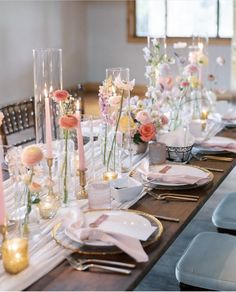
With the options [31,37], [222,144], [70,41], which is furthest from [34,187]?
[70,41]

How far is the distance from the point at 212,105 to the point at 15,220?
6.65ft

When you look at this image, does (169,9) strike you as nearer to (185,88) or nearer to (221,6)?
(221,6)

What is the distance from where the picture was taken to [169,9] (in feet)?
29.7

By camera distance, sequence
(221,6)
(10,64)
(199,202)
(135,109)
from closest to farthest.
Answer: (199,202), (135,109), (10,64), (221,6)

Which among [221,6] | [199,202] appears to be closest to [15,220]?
[199,202]

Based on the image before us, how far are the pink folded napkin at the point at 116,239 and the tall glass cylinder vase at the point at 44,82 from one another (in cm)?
76

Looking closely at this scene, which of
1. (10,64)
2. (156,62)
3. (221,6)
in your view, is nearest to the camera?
(156,62)

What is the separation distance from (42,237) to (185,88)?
69.9 inches

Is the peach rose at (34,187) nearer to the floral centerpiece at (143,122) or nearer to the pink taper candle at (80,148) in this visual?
the pink taper candle at (80,148)

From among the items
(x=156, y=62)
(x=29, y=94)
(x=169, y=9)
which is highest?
(x=169, y=9)

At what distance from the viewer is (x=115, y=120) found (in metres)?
2.23

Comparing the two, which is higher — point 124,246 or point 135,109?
point 135,109

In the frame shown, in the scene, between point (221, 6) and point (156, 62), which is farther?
point (221, 6)

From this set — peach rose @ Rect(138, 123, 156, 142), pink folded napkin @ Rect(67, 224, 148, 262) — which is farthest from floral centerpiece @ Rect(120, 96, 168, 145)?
pink folded napkin @ Rect(67, 224, 148, 262)
